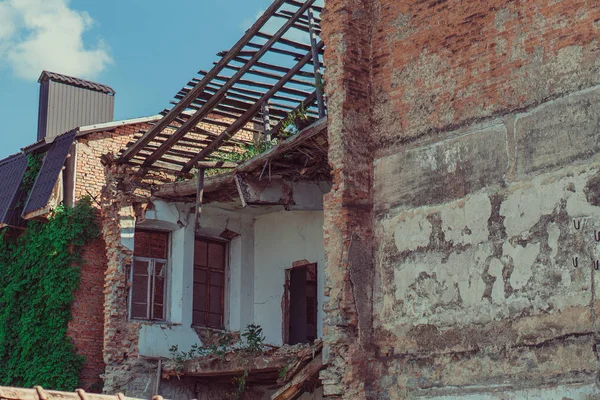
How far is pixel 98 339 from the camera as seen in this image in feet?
53.7

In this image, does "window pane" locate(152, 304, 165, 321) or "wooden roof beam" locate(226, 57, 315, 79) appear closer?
"wooden roof beam" locate(226, 57, 315, 79)

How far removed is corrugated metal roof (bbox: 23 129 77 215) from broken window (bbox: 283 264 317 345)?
439cm

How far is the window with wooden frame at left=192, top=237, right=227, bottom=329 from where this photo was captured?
54.8ft

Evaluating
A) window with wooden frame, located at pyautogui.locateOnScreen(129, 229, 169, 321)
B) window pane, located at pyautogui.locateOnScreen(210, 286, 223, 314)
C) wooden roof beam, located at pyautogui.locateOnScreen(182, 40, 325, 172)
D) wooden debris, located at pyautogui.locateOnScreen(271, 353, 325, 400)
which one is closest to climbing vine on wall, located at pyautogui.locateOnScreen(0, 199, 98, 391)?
window with wooden frame, located at pyautogui.locateOnScreen(129, 229, 169, 321)

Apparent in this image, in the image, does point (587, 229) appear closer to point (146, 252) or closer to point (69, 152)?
point (146, 252)

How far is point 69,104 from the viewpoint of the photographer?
63.6 feet

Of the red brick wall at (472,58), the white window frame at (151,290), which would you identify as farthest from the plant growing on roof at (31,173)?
the red brick wall at (472,58)

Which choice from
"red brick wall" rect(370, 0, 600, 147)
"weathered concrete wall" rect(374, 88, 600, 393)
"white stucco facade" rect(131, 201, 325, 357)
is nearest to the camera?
"weathered concrete wall" rect(374, 88, 600, 393)

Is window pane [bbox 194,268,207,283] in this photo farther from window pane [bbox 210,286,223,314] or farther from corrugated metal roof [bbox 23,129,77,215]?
corrugated metal roof [bbox 23,129,77,215]

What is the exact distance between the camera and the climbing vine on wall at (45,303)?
15828mm

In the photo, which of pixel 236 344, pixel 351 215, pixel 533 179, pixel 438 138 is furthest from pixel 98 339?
pixel 533 179

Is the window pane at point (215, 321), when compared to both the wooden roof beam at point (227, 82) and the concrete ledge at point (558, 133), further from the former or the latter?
the concrete ledge at point (558, 133)

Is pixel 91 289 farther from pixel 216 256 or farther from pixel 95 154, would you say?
pixel 95 154

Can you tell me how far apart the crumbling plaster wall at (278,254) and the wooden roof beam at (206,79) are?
273cm
